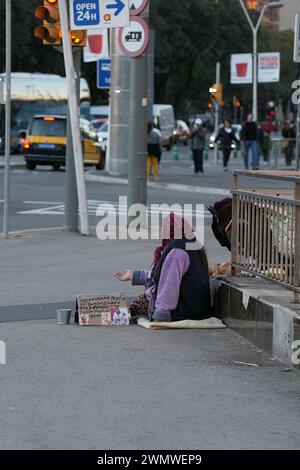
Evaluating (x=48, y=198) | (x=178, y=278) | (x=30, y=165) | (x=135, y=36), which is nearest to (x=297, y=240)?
(x=178, y=278)

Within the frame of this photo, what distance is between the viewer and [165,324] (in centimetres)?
1072

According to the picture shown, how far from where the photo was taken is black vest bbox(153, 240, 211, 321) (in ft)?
34.9

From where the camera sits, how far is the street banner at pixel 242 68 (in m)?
64.9

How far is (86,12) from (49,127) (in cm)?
2875

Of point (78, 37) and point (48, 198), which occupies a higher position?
point (78, 37)

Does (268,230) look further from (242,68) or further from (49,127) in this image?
(242,68)

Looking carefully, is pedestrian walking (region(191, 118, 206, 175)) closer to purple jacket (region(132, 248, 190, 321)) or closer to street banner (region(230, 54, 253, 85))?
street banner (region(230, 54, 253, 85))

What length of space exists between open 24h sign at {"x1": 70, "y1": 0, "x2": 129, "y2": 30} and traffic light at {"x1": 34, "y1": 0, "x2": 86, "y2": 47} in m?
0.73

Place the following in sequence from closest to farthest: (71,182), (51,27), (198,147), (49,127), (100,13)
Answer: (100,13) < (51,27) < (71,182) < (198,147) < (49,127)

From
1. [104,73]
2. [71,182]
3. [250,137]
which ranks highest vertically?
[104,73]

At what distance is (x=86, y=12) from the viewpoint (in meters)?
17.1

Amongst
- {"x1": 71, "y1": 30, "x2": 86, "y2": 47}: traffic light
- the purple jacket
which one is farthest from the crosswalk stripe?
the purple jacket

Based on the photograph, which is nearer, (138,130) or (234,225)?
(234,225)
